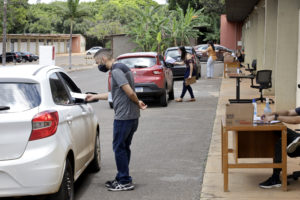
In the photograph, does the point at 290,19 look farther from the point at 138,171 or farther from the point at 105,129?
the point at 138,171

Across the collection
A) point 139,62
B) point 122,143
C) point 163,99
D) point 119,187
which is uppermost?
point 139,62

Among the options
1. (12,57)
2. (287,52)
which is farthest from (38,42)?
(287,52)

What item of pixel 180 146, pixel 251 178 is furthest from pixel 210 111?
pixel 251 178

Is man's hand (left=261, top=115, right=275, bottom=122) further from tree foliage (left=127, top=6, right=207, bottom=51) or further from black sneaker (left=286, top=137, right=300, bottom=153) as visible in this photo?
tree foliage (left=127, top=6, right=207, bottom=51)

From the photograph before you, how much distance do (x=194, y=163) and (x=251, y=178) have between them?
1424mm

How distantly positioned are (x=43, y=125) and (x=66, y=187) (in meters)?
0.80

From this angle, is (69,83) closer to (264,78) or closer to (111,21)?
(264,78)

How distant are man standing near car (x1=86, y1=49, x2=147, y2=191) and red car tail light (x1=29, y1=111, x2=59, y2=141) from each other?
143 cm

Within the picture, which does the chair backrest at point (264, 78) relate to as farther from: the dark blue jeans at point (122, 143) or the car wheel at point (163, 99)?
the dark blue jeans at point (122, 143)

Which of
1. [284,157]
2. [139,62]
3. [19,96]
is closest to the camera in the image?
[19,96]

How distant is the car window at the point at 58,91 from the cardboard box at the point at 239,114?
1.94 meters

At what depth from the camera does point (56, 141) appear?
5883mm

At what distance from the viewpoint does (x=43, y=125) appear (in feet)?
18.9

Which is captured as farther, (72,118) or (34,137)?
(72,118)
